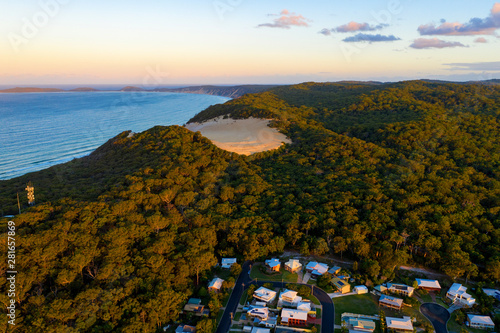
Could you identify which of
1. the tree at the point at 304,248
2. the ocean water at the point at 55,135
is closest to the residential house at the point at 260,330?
the tree at the point at 304,248

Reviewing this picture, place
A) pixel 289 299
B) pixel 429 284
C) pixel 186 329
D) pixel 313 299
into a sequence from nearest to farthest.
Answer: pixel 186 329 < pixel 289 299 < pixel 313 299 < pixel 429 284

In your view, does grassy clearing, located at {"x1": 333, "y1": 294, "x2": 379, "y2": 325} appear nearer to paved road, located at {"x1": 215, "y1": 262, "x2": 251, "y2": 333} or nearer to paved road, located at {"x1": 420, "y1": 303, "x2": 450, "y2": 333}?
paved road, located at {"x1": 420, "y1": 303, "x2": 450, "y2": 333}

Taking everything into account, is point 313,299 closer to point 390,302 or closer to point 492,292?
point 390,302

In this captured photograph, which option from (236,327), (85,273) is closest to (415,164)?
(236,327)

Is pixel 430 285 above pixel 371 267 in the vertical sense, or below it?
below

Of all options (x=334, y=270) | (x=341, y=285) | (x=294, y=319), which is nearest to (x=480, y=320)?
(x=341, y=285)

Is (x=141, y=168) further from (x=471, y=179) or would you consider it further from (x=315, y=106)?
(x=315, y=106)
